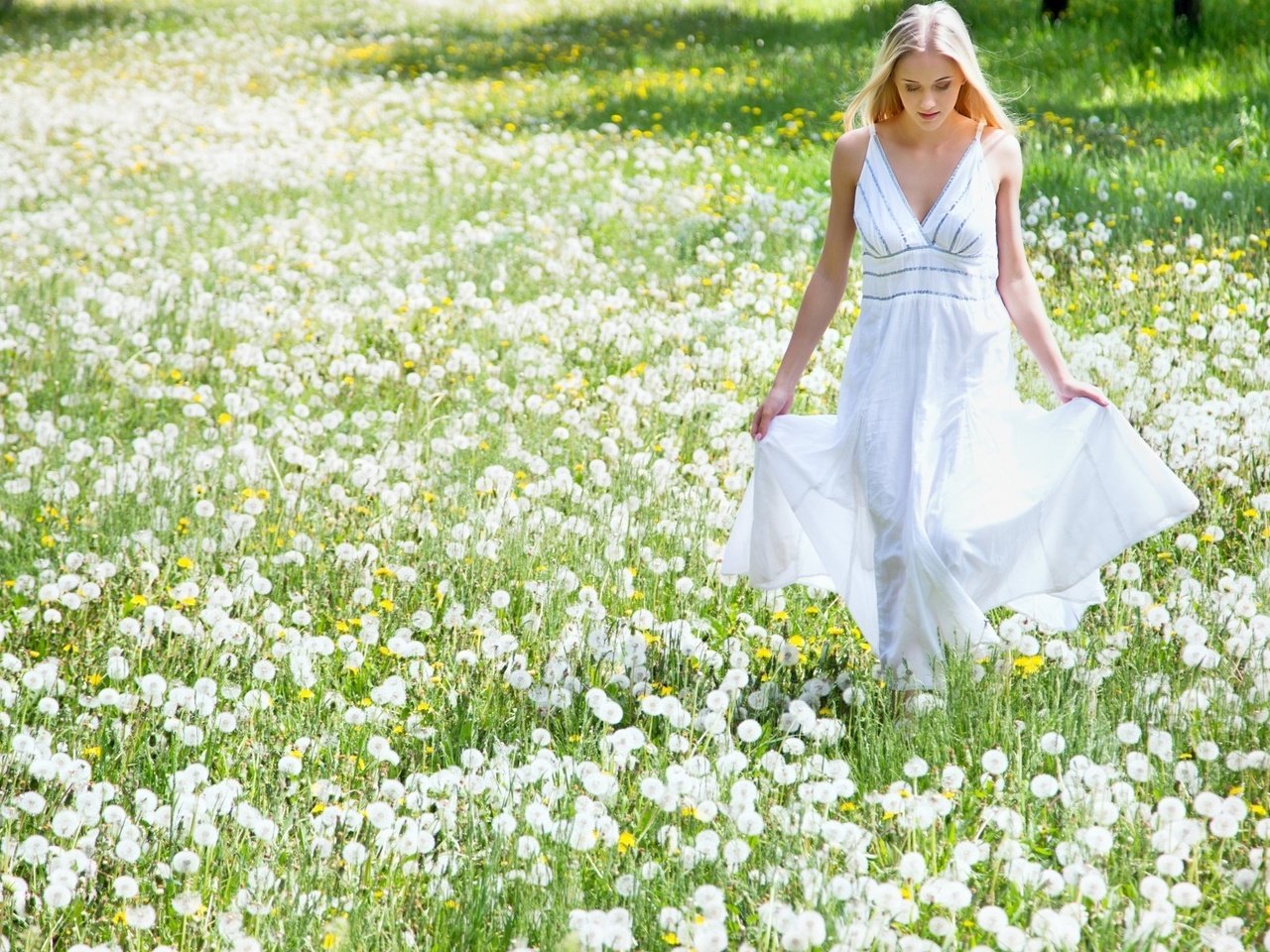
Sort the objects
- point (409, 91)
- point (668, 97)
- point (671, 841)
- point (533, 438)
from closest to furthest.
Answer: point (671, 841), point (533, 438), point (668, 97), point (409, 91)

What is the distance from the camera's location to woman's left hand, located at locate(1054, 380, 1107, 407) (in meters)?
4.11

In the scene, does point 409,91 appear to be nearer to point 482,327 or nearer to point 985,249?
point 482,327

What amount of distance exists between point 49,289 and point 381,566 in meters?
4.95

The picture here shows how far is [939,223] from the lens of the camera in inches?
162

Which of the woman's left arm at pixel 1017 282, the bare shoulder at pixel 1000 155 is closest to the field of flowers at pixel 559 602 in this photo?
the woman's left arm at pixel 1017 282

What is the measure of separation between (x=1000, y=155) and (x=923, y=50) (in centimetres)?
44

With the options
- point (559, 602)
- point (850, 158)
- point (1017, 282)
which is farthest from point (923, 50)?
point (559, 602)

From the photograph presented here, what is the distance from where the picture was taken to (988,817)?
3350 millimetres

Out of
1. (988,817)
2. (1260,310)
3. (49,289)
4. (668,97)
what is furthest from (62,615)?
(668,97)

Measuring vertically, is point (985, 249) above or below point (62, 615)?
above

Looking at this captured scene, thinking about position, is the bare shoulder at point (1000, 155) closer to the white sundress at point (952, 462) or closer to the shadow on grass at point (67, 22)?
the white sundress at point (952, 462)

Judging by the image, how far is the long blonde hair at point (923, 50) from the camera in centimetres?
404

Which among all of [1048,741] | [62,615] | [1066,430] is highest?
[1066,430]

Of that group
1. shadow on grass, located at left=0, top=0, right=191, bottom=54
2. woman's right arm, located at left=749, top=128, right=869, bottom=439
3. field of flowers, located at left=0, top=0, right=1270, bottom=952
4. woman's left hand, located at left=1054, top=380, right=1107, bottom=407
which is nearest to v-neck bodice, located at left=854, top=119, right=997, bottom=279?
woman's right arm, located at left=749, top=128, right=869, bottom=439
